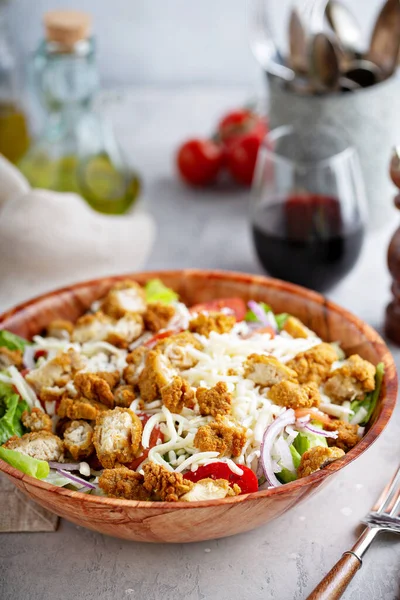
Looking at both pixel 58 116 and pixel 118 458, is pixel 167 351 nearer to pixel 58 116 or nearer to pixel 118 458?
pixel 118 458

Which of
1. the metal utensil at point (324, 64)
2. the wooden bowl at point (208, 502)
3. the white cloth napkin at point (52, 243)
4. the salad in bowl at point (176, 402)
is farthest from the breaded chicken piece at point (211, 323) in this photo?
the metal utensil at point (324, 64)

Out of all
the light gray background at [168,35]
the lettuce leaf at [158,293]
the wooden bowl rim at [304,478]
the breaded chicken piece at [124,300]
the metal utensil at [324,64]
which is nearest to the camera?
the wooden bowl rim at [304,478]

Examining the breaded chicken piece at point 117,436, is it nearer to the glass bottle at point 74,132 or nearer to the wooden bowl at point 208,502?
the wooden bowl at point 208,502

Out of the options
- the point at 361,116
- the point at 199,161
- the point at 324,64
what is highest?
the point at 324,64

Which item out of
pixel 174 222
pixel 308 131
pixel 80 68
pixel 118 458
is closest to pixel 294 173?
pixel 308 131

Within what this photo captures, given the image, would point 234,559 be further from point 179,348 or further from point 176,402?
point 179,348

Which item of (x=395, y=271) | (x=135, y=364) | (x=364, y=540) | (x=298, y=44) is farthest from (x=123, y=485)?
(x=298, y=44)
